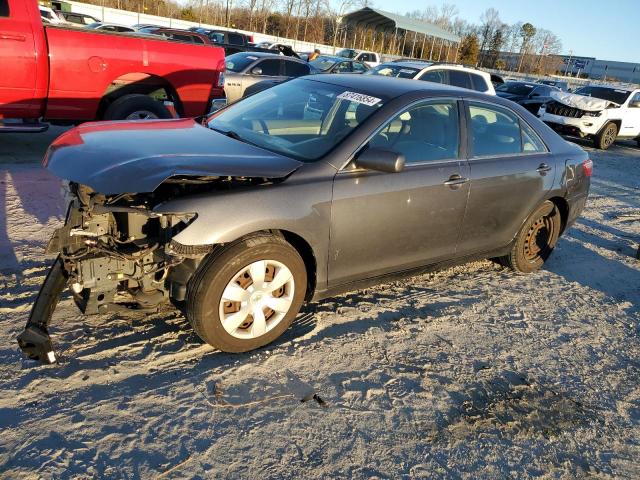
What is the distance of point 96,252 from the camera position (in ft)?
9.80

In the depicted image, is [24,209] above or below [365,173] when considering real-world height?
below

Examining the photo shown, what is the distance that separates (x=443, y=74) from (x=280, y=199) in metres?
9.91

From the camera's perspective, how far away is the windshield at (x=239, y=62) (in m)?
12.4

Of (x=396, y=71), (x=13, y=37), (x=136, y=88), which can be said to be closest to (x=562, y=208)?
(x=136, y=88)

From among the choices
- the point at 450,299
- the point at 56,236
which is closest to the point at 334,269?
the point at 450,299

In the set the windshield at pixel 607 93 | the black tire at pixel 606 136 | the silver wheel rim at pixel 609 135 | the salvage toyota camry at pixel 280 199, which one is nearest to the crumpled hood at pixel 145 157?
the salvage toyota camry at pixel 280 199

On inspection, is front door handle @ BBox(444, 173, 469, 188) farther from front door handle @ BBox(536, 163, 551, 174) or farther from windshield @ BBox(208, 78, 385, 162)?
front door handle @ BBox(536, 163, 551, 174)

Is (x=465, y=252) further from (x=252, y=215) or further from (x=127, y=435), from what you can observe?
(x=127, y=435)

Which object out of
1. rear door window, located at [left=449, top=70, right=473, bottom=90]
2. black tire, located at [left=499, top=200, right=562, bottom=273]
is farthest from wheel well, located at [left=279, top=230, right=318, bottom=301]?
rear door window, located at [left=449, top=70, right=473, bottom=90]

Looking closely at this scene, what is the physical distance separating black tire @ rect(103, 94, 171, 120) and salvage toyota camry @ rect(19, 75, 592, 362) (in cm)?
335

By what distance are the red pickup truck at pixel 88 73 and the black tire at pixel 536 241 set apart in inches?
209

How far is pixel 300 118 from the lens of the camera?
4.02m

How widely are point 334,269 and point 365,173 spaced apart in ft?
2.27

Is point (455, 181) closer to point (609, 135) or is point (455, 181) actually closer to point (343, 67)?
point (609, 135)
